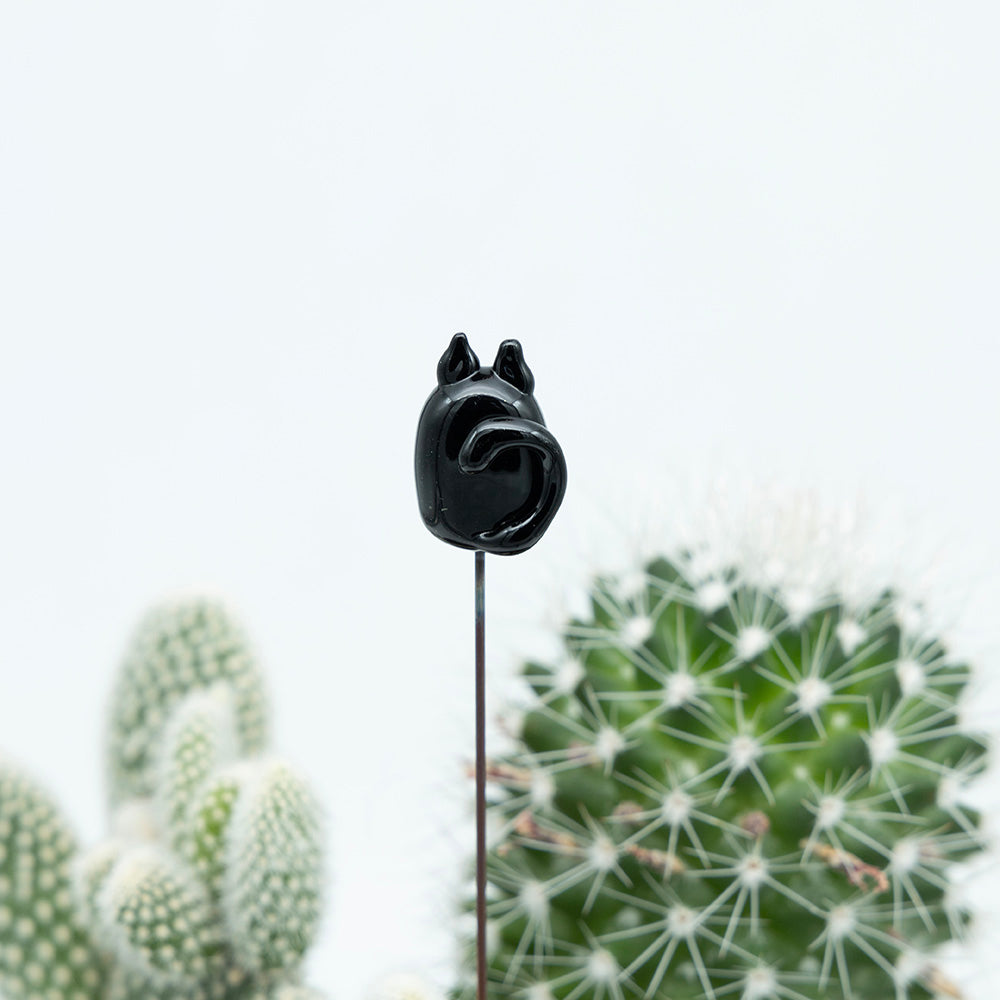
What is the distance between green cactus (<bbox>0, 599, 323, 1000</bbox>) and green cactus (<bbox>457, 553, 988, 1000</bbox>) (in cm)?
13

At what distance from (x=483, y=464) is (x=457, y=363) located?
52mm

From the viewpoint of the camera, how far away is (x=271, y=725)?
0.97 meters

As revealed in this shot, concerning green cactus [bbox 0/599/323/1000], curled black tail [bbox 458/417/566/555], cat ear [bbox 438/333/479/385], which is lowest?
green cactus [bbox 0/599/323/1000]

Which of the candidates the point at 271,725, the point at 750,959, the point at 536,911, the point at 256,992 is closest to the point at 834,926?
the point at 750,959

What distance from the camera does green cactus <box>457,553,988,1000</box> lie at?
0.71 metres

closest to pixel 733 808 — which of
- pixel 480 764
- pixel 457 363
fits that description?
pixel 480 764

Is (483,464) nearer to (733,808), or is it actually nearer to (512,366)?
(512,366)

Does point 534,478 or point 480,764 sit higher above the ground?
point 534,478

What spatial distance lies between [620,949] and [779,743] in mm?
144

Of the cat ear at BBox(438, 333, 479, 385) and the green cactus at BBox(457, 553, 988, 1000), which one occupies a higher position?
the cat ear at BBox(438, 333, 479, 385)

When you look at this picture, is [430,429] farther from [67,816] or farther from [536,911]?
[67,816]

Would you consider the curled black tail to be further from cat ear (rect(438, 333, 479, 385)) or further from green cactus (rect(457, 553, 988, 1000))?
green cactus (rect(457, 553, 988, 1000))

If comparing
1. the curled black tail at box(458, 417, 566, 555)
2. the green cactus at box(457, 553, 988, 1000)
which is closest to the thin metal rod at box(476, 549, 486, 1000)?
the curled black tail at box(458, 417, 566, 555)

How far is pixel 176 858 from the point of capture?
77cm
